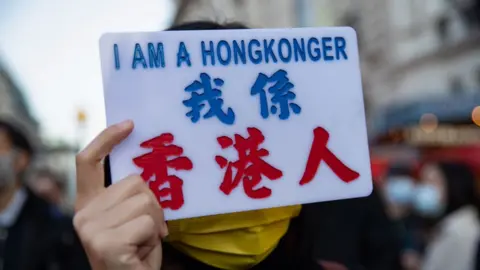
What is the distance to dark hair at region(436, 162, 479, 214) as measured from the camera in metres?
4.56

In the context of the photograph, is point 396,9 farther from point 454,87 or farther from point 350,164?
point 350,164

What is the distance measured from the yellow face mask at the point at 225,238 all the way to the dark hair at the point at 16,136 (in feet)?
10.1

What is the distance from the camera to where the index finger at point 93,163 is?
1.40 metres

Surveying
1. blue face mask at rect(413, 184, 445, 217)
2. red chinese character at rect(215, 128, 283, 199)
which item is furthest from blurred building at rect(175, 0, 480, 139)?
red chinese character at rect(215, 128, 283, 199)

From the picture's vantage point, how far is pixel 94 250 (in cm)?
134

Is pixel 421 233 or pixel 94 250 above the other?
pixel 94 250

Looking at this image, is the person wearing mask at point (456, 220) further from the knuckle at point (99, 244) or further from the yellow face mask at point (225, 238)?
the knuckle at point (99, 244)

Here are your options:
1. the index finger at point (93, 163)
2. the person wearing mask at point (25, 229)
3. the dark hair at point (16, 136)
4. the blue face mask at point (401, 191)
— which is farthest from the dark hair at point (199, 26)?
the blue face mask at point (401, 191)

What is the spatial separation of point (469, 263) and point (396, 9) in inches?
967

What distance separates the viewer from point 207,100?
5.09 ft

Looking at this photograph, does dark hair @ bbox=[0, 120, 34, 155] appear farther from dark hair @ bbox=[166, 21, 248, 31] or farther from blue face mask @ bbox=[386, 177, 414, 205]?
blue face mask @ bbox=[386, 177, 414, 205]

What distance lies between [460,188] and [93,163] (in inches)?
145

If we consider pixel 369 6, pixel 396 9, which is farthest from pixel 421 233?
pixel 369 6

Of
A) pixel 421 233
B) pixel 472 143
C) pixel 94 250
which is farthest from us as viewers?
pixel 472 143
